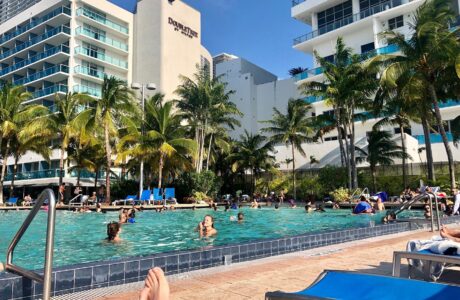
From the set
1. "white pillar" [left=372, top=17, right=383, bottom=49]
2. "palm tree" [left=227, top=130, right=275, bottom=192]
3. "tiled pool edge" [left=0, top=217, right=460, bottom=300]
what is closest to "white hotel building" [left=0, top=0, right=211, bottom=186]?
"palm tree" [left=227, top=130, right=275, bottom=192]

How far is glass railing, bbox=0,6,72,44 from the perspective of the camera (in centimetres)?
4516

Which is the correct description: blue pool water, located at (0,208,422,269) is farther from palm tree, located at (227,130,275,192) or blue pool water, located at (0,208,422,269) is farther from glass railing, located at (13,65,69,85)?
glass railing, located at (13,65,69,85)

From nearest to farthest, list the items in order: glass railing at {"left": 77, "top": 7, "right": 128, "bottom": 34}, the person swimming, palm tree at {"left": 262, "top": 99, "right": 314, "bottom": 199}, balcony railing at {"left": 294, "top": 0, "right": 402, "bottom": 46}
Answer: the person swimming
palm tree at {"left": 262, "top": 99, "right": 314, "bottom": 199}
balcony railing at {"left": 294, "top": 0, "right": 402, "bottom": 46}
glass railing at {"left": 77, "top": 7, "right": 128, "bottom": 34}

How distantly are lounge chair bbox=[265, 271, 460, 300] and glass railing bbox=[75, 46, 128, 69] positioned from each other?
4699cm

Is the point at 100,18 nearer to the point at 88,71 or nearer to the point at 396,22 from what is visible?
the point at 88,71

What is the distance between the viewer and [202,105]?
3334 cm

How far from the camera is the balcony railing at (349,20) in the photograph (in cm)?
3475

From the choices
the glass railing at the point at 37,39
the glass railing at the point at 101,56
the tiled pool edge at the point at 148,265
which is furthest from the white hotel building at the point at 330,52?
the tiled pool edge at the point at 148,265

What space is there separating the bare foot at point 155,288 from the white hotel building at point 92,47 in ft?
138

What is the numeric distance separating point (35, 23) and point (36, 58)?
5.15m

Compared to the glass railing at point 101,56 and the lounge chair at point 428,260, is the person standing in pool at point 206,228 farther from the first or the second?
the glass railing at point 101,56

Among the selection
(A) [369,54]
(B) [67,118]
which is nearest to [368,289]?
(B) [67,118]

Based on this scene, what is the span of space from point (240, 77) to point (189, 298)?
46.1m

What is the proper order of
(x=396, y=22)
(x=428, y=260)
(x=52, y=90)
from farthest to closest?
(x=52, y=90) < (x=396, y=22) < (x=428, y=260)
